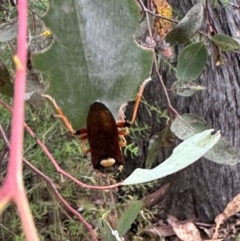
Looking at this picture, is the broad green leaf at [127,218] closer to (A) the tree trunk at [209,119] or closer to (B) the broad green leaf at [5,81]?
(B) the broad green leaf at [5,81]

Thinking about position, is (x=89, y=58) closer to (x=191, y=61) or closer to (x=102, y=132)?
(x=102, y=132)

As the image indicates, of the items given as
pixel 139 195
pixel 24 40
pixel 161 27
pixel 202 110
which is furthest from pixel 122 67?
pixel 139 195

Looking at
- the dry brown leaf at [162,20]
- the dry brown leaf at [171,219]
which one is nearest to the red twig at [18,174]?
the dry brown leaf at [162,20]

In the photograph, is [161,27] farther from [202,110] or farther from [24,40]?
[24,40]

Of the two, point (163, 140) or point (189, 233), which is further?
point (189, 233)

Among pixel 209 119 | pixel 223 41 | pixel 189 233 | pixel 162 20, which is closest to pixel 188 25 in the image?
pixel 223 41

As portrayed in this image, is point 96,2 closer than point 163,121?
Yes

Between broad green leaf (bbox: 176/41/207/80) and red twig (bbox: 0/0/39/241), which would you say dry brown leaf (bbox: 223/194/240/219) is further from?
red twig (bbox: 0/0/39/241)
